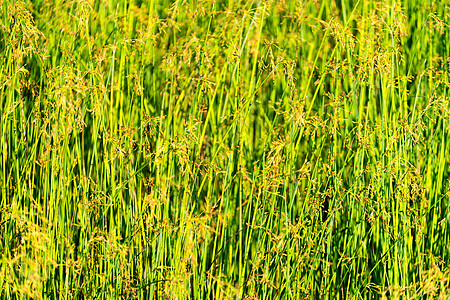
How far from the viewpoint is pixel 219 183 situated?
221 centimetres

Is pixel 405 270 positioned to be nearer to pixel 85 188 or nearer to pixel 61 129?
pixel 85 188

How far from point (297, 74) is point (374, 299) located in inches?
52.9

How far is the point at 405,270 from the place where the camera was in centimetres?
169

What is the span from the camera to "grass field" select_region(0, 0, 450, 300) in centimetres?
168

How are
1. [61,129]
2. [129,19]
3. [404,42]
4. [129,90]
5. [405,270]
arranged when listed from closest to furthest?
[405,270] < [61,129] < [129,90] < [129,19] < [404,42]

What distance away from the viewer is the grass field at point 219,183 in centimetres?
168

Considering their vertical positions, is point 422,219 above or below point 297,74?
below

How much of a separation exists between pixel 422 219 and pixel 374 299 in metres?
0.45

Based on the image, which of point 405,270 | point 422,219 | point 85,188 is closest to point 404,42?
point 422,219

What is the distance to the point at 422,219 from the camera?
1.85m

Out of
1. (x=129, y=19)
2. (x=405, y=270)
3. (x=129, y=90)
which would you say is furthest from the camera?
(x=129, y=19)

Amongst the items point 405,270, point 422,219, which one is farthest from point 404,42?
point 405,270

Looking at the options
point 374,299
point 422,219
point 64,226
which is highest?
point 422,219

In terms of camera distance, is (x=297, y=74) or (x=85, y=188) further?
(x=297, y=74)
